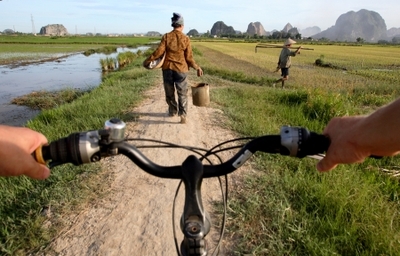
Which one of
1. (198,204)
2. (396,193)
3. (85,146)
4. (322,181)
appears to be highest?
(85,146)

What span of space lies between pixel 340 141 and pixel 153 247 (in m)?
2.22

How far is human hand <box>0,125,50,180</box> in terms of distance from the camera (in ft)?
3.11

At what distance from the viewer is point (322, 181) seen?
11.2 ft

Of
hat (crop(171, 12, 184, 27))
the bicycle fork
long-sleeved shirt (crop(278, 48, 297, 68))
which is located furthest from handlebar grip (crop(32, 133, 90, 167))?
long-sleeved shirt (crop(278, 48, 297, 68))

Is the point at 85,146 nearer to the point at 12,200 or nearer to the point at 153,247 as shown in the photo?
the point at 153,247

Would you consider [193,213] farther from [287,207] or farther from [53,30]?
[53,30]

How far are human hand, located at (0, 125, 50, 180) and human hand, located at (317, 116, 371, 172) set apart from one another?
3.61ft

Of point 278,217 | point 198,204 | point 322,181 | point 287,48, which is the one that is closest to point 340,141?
point 198,204

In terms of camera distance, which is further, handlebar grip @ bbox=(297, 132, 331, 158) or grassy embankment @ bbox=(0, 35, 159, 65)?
grassy embankment @ bbox=(0, 35, 159, 65)

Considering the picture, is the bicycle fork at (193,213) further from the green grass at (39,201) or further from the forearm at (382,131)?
the green grass at (39,201)

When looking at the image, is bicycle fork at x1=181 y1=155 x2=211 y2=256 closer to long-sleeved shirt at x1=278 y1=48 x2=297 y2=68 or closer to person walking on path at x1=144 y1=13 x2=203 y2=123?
person walking on path at x1=144 y1=13 x2=203 y2=123

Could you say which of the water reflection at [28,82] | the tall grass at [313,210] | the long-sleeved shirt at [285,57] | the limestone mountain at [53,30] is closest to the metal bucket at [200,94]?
the tall grass at [313,210]

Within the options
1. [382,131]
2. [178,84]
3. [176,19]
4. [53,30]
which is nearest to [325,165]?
[382,131]

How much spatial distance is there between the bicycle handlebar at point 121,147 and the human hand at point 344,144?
0.12ft
